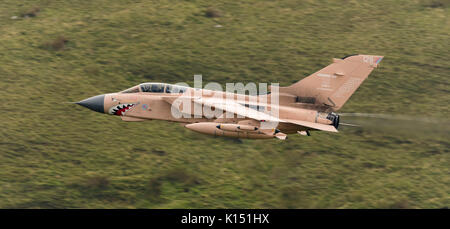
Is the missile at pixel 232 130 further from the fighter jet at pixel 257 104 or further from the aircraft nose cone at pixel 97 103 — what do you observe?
the aircraft nose cone at pixel 97 103

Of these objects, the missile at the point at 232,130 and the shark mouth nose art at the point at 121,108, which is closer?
the missile at the point at 232,130

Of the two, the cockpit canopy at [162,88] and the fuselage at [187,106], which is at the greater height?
the cockpit canopy at [162,88]

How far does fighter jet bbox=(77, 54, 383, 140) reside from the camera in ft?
86.4

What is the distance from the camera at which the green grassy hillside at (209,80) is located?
99.8 ft

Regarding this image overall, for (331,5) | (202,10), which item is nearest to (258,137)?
(202,10)

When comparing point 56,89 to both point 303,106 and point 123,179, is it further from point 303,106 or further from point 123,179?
point 303,106

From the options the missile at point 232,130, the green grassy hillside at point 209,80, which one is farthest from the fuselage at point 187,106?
the green grassy hillside at point 209,80

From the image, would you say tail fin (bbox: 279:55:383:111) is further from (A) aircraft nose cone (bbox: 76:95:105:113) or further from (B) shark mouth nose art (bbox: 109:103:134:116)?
(A) aircraft nose cone (bbox: 76:95:105:113)

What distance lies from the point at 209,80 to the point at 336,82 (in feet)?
48.5

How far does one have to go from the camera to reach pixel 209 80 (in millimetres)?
40188

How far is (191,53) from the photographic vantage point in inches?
1700

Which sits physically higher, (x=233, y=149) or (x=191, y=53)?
(x=191, y=53)

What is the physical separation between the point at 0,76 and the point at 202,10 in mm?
18283

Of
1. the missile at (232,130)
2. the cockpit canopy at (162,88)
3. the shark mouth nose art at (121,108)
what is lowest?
the missile at (232,130)
